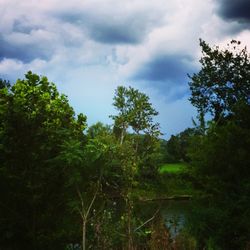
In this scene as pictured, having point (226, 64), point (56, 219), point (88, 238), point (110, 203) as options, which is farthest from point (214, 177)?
point (226, 64)

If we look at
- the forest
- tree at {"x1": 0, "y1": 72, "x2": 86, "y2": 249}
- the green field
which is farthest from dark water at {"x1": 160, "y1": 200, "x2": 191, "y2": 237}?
tree at {"x1": 0, "y1": 72, "x2": 86, "y2": 249}

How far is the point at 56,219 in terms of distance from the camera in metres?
9.88

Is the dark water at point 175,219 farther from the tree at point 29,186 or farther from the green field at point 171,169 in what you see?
Answer: the tree at point 29,186

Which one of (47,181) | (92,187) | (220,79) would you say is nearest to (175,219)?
(92,187)

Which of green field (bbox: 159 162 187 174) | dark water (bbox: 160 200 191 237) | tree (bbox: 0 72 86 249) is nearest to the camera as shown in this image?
tree (bbox: 0 72 86 249)

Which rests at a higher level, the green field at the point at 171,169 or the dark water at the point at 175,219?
the green field at the point at 171,169

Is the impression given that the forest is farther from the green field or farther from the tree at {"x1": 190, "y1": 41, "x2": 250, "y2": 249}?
the green field

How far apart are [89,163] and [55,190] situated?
3.00 ft

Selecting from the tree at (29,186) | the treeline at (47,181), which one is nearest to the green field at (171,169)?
the treeline at (47,181)

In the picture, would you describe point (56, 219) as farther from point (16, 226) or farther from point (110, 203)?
point (110, 203)

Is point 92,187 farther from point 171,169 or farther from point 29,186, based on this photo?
point 171,169

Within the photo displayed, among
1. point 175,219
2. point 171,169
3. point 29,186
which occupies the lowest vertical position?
point 175,219

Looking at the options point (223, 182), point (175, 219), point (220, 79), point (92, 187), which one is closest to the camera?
point (92, 187)

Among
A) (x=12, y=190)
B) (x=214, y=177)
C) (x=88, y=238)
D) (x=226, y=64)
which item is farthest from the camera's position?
(x=226, y=64)
